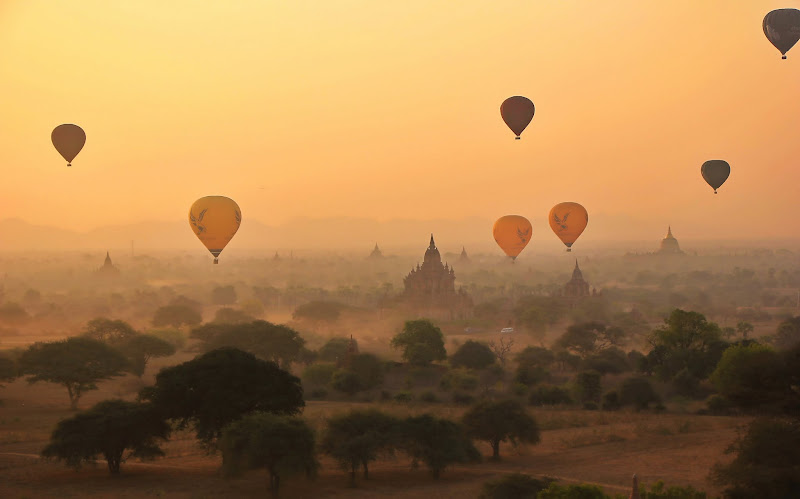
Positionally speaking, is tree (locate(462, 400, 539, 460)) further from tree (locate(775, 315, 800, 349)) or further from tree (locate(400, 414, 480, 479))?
tree (locate(775, 315, 800, 349))

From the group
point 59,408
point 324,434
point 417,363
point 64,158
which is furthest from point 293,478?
point 64,158

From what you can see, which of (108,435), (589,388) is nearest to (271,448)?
(108,435)

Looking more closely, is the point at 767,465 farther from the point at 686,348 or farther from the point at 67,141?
the point at 67,141

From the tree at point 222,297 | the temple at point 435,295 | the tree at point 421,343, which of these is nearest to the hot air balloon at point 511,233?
the temple at point 435,295

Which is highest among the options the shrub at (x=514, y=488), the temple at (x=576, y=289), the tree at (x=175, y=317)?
the temple at (x=576, y=289)

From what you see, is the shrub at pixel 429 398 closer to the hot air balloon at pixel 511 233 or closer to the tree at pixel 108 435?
the tree at pixel 108 435

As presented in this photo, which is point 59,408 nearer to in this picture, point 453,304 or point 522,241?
point 522,241
